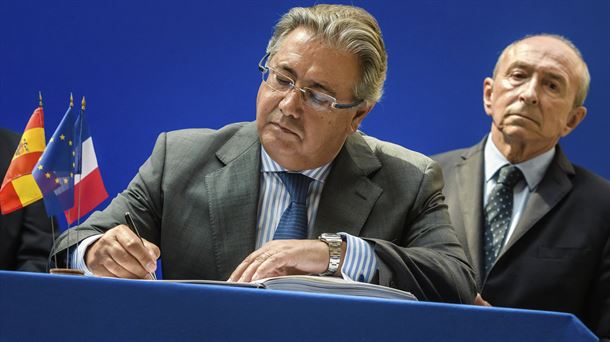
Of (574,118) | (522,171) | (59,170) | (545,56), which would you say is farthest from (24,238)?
(574,118)

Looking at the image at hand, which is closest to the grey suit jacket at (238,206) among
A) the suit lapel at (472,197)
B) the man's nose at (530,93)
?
the suit lapel at (472,197)

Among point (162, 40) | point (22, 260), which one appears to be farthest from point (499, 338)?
point (162, 40)

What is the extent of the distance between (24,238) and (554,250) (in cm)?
179

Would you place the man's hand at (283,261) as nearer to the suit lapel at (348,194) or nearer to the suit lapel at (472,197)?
the suit lapel at (348,194)

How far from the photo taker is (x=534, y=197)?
3.27 meters

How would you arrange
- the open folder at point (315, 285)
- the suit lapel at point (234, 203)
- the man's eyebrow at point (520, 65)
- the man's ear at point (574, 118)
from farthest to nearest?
the man's ear at point (574, 118) → the man's eyebrow at point (520, 65) → the suit lapel at point (234, 203) → the open folder at point (315, 285)

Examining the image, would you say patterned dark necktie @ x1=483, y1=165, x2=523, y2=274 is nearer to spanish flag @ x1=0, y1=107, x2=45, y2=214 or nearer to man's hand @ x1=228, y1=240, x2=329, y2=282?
man's hand @ x1=228, y1=240, x2=329, y2=282

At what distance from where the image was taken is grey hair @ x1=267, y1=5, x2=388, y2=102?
2.34m

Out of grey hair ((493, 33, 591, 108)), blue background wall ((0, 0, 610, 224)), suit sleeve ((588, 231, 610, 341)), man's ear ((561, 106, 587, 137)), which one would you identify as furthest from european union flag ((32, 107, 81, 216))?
man's ear ((561, 106, 587, 137))

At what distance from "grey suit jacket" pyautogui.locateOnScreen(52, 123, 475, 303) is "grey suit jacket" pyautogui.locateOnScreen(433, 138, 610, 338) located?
77 centimetres

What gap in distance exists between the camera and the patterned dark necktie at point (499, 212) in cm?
323

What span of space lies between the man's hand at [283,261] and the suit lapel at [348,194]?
28 cm

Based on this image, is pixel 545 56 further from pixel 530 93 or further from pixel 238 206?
pixel 238 206

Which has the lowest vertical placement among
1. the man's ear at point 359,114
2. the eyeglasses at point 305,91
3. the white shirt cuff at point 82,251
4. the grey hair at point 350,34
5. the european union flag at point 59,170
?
the white shirt cuff at point 82,251
